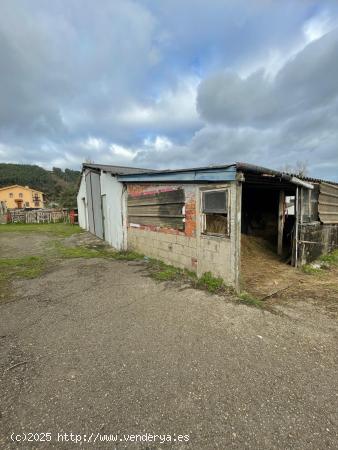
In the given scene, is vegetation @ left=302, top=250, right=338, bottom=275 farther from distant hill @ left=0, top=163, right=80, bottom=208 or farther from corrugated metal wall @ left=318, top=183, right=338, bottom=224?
distant hill @ left=0, top=163, right=80, bottom=208

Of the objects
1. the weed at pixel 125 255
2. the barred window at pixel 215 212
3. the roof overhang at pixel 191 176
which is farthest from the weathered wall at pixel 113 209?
the barred window at pixel 215 212

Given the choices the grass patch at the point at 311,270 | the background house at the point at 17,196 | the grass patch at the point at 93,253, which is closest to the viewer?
the grass patch at the point at 311,270

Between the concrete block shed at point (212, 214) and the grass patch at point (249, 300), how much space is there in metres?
0.28

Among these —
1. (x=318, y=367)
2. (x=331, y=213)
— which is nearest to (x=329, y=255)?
(x=331, y=213)

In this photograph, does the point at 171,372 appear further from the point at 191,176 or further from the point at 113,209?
the point at 113,209

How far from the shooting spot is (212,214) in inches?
204

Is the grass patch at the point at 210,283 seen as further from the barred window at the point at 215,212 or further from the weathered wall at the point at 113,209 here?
the weathered wall at the point at 113,209

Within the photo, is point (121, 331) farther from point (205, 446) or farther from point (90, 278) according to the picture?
point (90, 278)

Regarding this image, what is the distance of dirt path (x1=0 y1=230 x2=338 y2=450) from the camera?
186 cm

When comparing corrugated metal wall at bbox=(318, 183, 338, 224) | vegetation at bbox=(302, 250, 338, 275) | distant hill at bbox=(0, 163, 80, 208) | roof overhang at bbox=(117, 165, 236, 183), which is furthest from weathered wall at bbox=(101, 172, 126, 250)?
distant hill at bbox=(0, 163, 80, 208)

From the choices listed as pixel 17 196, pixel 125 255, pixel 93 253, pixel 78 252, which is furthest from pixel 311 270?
pixel 17 196

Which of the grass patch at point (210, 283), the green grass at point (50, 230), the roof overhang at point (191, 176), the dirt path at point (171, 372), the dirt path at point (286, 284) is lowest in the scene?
the dirt path at point (286, 284)

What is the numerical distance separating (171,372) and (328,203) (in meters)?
8.39

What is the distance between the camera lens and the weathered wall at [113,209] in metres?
8.59
